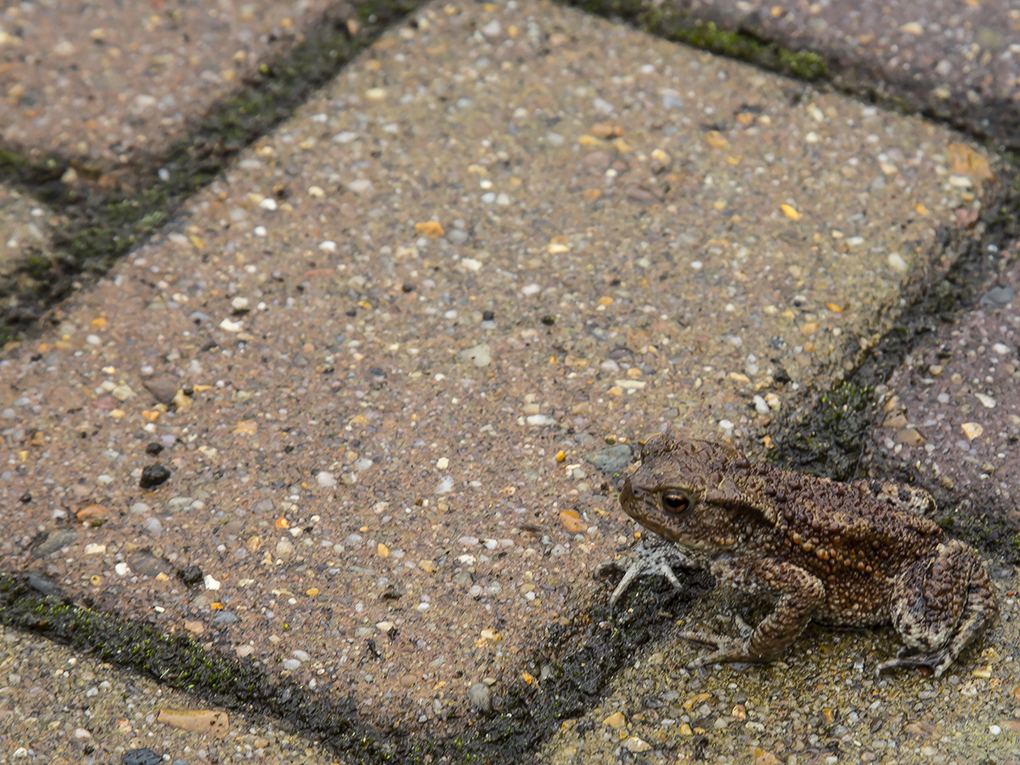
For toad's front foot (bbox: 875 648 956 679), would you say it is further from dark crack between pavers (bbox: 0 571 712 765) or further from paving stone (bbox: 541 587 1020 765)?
dark crack between pavers (bbox: 0 571 712 765)

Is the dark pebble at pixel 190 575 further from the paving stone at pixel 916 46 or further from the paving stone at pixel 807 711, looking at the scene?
the paving stone at pixel 916 46

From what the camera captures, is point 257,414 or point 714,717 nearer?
point 714,717

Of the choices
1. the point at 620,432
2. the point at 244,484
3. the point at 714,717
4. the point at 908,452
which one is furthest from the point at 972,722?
the point at 244,484

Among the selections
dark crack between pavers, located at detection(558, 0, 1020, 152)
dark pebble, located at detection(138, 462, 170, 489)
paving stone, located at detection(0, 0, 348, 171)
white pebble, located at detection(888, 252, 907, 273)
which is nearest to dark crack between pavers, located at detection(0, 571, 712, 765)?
dark pebble, located at detection(138, 462, 170, 489)

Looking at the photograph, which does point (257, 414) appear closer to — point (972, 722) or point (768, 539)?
point (768, 539)

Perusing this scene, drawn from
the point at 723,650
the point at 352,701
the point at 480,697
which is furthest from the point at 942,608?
the point at 352,701

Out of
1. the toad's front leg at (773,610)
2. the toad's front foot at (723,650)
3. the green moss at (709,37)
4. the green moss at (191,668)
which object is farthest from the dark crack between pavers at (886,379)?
the green moss at (191,668)

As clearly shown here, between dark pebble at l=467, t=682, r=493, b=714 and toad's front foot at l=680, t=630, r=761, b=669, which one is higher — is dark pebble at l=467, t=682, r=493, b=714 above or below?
below
